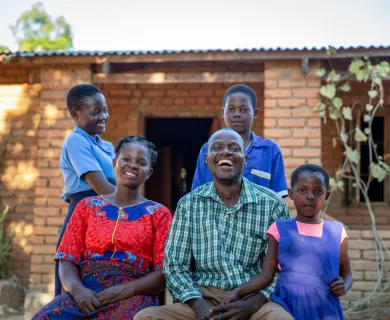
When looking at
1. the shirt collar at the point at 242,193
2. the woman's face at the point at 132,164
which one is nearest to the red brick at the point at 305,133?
the shirt collar at the point at 242,193

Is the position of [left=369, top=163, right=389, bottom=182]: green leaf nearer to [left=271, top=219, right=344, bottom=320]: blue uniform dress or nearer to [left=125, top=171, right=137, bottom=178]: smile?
[left=271, top=219, right=344, bottom=320]: blue uniform dress

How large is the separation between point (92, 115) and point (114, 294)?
1.19 meters

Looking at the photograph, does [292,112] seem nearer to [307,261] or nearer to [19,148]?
[307,261]

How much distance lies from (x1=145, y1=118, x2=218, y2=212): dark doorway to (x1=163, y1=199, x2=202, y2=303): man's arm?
6575mm

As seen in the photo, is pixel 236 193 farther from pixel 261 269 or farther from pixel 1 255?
pixel 1 255

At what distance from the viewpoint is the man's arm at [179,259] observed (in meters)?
2.70

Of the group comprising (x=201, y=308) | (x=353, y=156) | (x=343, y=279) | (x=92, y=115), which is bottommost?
(x=201, y=308)

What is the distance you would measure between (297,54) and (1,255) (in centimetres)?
463

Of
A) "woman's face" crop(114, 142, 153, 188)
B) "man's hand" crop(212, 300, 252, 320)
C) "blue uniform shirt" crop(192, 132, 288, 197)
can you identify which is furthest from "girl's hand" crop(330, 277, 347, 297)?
"woman's face" crop(114, 142, 153, 188)

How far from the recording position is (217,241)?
2.75 meters

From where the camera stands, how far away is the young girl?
2.67 meters

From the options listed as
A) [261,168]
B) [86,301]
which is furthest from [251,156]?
[86,301]

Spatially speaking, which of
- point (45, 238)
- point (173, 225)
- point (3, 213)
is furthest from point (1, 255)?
point (173, 225)

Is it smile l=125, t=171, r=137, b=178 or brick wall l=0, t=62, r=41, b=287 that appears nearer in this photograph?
smile l=125, t=171, r=137, b=178
